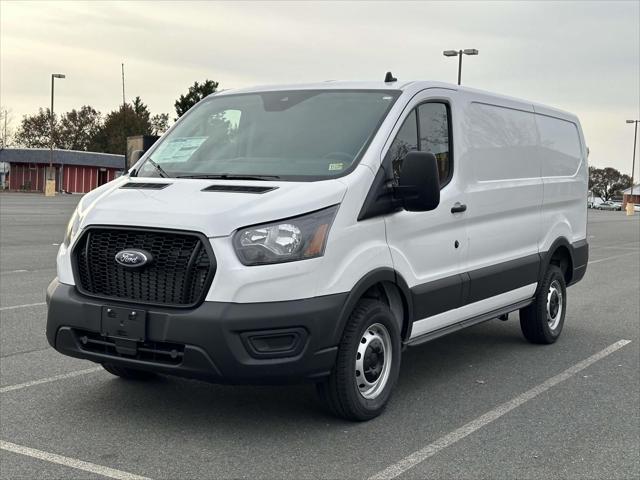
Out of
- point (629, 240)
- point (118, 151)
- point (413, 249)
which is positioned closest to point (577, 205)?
point (413, 249)

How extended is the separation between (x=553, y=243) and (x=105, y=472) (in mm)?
4809

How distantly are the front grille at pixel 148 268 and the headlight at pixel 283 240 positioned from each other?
0.65 feet

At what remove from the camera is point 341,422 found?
4938 millimetres

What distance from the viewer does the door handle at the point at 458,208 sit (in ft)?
18.8

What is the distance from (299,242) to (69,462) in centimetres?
163

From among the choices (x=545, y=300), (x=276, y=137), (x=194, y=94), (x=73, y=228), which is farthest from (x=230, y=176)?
(x=194, y=94)

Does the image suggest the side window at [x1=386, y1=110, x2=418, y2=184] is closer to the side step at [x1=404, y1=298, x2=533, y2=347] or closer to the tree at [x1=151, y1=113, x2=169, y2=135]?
the side step at [x1=404, y1=298, x2=533, y2=347]

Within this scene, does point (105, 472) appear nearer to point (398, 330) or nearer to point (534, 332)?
point (398, 330)

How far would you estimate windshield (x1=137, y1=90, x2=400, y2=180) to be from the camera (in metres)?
5.08

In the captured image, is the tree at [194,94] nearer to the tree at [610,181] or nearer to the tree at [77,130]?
the tree at [77,130]

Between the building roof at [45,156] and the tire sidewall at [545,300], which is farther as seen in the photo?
the building roof at [45,156]

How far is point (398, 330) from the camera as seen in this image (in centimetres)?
514

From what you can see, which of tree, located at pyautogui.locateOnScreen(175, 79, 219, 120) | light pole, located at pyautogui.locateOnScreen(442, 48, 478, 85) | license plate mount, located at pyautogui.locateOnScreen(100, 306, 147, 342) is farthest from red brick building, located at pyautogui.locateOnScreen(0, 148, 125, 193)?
license plate mount, located at pyautogui.locateOnScreen(100, 306, 147, 342)

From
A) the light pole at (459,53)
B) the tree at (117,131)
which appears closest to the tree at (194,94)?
the tree at (117,131)
